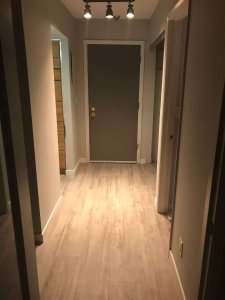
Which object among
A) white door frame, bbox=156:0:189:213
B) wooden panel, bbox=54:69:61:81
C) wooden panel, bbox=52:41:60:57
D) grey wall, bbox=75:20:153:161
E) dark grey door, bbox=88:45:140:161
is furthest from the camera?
dark grey door, bbox=88:45:140:161

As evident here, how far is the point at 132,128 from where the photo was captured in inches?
169

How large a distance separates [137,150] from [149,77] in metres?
1.32

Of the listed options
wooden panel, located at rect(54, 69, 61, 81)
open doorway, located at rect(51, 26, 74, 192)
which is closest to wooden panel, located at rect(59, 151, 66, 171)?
open doorway, located at rect(51, 26, 74, 192)

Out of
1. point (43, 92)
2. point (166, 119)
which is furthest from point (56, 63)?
point (166, 119)

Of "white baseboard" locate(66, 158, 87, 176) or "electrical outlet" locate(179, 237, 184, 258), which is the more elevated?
"electrical outlet" locate(179, 237, 184, 258)

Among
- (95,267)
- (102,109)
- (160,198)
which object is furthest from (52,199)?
(102,109)

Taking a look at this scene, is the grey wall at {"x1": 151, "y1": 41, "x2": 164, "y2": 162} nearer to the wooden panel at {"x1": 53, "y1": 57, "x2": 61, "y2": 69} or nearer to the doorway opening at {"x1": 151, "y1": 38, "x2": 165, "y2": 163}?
the doorway opening at {"x1": 151, "y1": 38, "x2": 165, "y2": 163}

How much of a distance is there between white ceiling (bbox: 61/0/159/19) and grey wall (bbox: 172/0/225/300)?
6.18ft

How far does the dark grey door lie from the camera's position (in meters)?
3.98

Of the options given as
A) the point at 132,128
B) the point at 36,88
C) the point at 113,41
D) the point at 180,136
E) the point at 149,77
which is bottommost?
the point at 132,128

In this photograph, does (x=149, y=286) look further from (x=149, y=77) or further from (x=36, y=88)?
A: (x=149, y=77)

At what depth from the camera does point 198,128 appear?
139 centimetres

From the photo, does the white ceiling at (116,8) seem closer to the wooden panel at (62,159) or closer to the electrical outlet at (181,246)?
the wooden panel at (62,159)

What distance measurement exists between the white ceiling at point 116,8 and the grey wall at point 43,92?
292 millimetres
